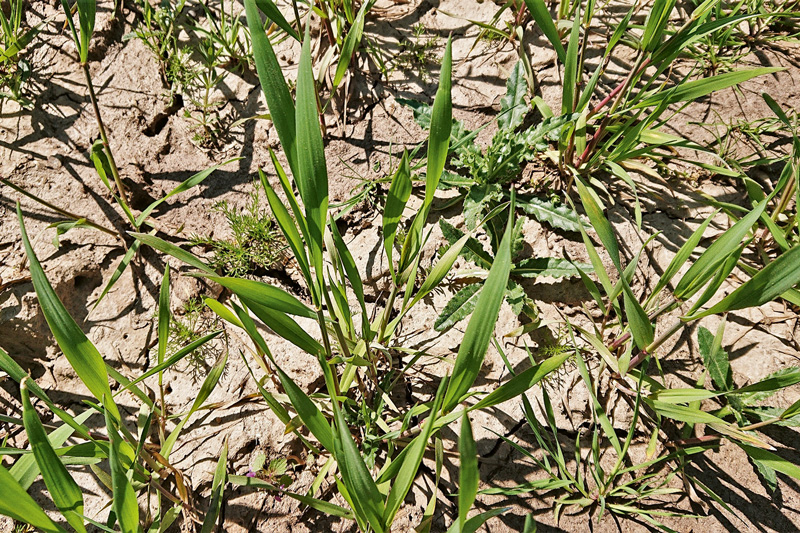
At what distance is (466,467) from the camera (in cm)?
87

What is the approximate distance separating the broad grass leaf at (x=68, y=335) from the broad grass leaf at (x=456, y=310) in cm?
89

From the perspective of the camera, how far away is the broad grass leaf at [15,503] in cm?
89

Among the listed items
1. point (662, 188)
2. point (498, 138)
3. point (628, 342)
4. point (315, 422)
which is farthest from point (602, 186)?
point (315, 422)

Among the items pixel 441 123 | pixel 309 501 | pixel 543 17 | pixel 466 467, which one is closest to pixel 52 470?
pixel 309 501

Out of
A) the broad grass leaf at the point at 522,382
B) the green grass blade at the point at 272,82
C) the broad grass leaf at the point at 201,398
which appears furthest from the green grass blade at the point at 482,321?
the broad grass leaf at the point at 201,398

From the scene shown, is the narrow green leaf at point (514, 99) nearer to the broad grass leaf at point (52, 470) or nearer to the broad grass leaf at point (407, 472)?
the broad grass leaf at point (407, 472)

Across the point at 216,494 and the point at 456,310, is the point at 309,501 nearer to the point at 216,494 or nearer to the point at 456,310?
the point at 216,494

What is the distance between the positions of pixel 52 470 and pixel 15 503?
92 millimetres

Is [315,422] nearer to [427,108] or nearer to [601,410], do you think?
[601,410]

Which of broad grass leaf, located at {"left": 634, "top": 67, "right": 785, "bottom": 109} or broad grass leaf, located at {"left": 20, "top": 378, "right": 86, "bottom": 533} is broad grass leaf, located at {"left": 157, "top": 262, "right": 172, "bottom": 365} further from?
broad grass leaf, located at {"left": 634, "top": 67, "right": 785, "bottom": 109}

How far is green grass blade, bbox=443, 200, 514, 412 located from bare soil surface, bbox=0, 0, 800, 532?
57 centimetres

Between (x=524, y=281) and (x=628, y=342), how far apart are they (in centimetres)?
38

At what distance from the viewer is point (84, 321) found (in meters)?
1.75

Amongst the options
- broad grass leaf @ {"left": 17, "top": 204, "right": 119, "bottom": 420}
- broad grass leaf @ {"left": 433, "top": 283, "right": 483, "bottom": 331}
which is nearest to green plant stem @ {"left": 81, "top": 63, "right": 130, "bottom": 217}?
broad grass leaf @ {"left": 17, "top": 204, "right": 119, "bottom": 420}
